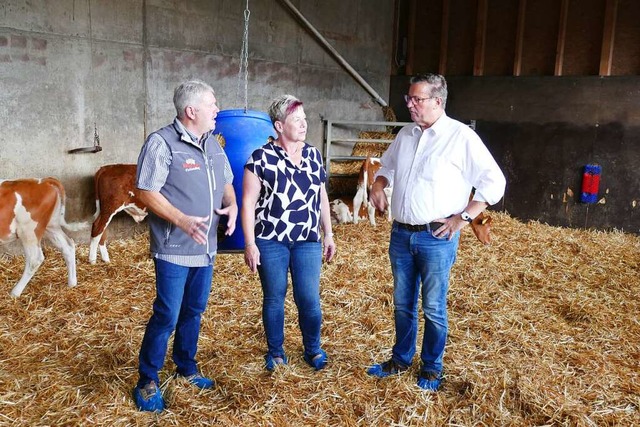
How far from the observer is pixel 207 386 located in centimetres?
302

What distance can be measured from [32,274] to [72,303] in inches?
19.0

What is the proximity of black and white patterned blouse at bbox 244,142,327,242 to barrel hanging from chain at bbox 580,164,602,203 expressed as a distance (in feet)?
19.3

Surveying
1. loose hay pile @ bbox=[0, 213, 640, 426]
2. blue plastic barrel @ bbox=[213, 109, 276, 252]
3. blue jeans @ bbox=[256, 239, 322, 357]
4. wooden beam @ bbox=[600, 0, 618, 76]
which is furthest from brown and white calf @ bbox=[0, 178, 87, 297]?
wooden beam @ bbox=[600, 0, 618, 76]

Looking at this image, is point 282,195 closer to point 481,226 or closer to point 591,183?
point 481,226

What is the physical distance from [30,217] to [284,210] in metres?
2.73

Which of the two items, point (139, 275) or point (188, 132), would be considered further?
point (139, 275)

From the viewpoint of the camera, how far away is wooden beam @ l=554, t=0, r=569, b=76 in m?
7.64

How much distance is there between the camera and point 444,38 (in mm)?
8820

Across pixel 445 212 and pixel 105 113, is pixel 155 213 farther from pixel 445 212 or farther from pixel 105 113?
pixel 105 113

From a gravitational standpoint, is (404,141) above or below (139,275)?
above

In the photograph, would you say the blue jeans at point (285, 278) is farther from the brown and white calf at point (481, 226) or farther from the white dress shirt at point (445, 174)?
the brown and white calf at point (481, 226)

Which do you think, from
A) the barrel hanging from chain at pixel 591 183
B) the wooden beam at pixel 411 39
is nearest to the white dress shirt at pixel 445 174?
the barrel hanging from chain at pixel 591 183

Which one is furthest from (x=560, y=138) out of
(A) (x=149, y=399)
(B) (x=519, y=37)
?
(A) (x=149, y=399)

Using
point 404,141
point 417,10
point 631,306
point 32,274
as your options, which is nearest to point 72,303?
point 32,274
